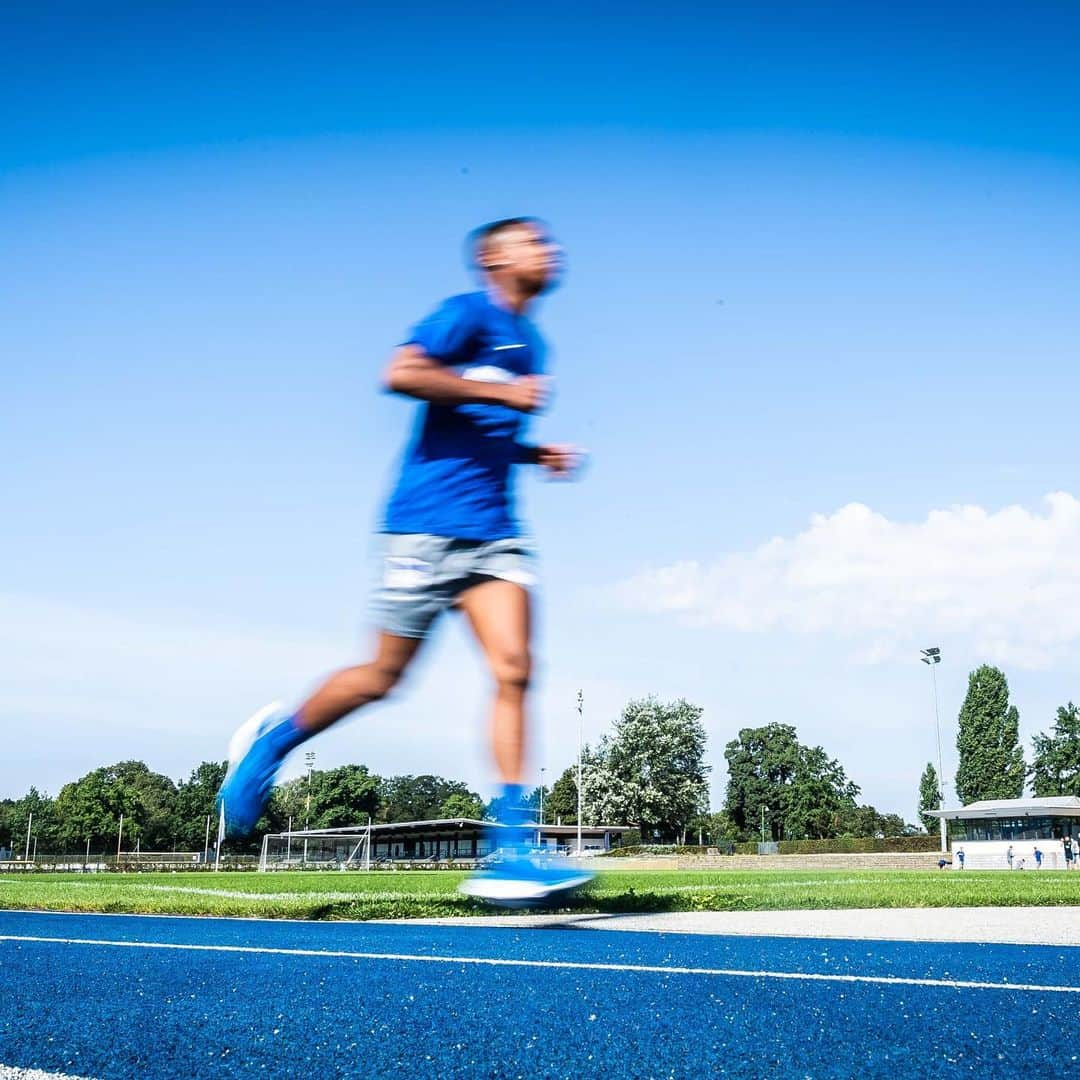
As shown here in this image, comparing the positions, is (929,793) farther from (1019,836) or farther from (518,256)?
(518,256)

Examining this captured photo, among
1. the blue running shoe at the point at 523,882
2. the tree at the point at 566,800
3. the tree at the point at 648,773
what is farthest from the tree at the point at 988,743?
the blue running shoe at the point at 523,882

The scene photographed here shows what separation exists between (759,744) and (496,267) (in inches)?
4874

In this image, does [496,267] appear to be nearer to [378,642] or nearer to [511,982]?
[378,642]

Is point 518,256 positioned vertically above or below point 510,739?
above

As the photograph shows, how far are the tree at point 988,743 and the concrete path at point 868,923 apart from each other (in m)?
79.5

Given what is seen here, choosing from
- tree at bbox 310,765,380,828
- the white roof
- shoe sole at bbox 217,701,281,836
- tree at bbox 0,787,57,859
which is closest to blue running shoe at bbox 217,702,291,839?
shoe sole at bbox 217,701,281,836

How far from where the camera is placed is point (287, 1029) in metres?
2.80

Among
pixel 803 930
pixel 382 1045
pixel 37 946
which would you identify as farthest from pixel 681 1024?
pixel 803 930

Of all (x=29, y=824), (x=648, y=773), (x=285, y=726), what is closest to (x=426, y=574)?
(x=285, y=726)

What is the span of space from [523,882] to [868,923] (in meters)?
6.62

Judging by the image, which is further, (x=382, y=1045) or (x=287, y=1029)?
(x=287, y=1029)

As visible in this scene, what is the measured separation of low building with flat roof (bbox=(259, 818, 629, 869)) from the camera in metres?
3.11

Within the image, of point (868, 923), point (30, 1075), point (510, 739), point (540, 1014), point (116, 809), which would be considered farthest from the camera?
point (116, 809)

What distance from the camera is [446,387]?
2496 millimetres
